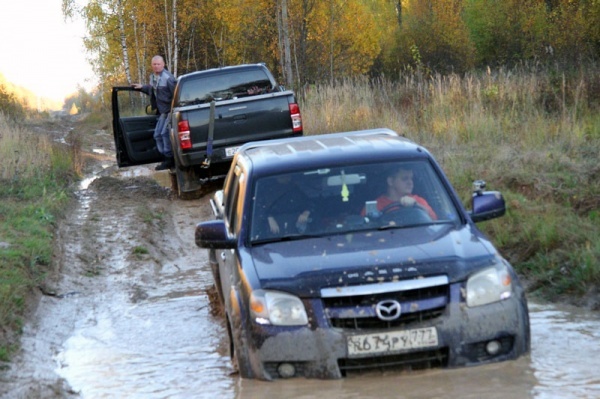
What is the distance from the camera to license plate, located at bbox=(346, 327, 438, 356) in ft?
16.5

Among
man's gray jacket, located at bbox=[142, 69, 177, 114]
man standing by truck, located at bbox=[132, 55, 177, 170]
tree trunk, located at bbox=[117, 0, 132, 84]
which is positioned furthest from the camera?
tree trunk, located at bbox=[117, 0, 132, 84]

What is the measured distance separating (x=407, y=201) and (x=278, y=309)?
52.2 inches

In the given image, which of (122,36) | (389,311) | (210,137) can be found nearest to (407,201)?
(389,311)

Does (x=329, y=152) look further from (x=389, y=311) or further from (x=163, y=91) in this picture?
(x=163, y=91)

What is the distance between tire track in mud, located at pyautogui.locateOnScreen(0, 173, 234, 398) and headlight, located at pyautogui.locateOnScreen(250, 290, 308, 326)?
79 cm

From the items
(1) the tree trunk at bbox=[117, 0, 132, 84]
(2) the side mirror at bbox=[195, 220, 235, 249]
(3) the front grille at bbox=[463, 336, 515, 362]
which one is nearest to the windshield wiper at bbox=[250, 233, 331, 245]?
(2) the side mirror at bbox=[195, 220, 235, 249]

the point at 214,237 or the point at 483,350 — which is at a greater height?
the point at 214,237

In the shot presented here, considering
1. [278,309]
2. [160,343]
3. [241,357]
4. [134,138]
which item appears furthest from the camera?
[134,138]

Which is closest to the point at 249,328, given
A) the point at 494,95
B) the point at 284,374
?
the point at 284,374

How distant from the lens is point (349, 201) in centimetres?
606

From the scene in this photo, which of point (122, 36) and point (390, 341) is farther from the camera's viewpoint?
point (122, 36)

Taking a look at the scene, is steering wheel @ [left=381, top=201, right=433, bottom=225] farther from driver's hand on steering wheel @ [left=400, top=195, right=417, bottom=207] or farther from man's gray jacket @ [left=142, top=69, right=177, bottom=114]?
man's gray jacket @ [left=142, top=69, right=177, bottom=114]

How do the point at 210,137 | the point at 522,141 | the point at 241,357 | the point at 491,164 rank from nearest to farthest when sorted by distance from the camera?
the point at 241,357 < the point at 491,164 < the point at 522,141 < the point at 210,137

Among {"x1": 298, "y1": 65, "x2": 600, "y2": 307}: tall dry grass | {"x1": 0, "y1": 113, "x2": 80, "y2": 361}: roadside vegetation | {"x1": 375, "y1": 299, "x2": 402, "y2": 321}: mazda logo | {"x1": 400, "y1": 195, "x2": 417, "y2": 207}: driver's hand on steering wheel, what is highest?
{"x1": 400, "y1": 195, "x2": 417, "y2": 207}: driver's hand on steering wheel
